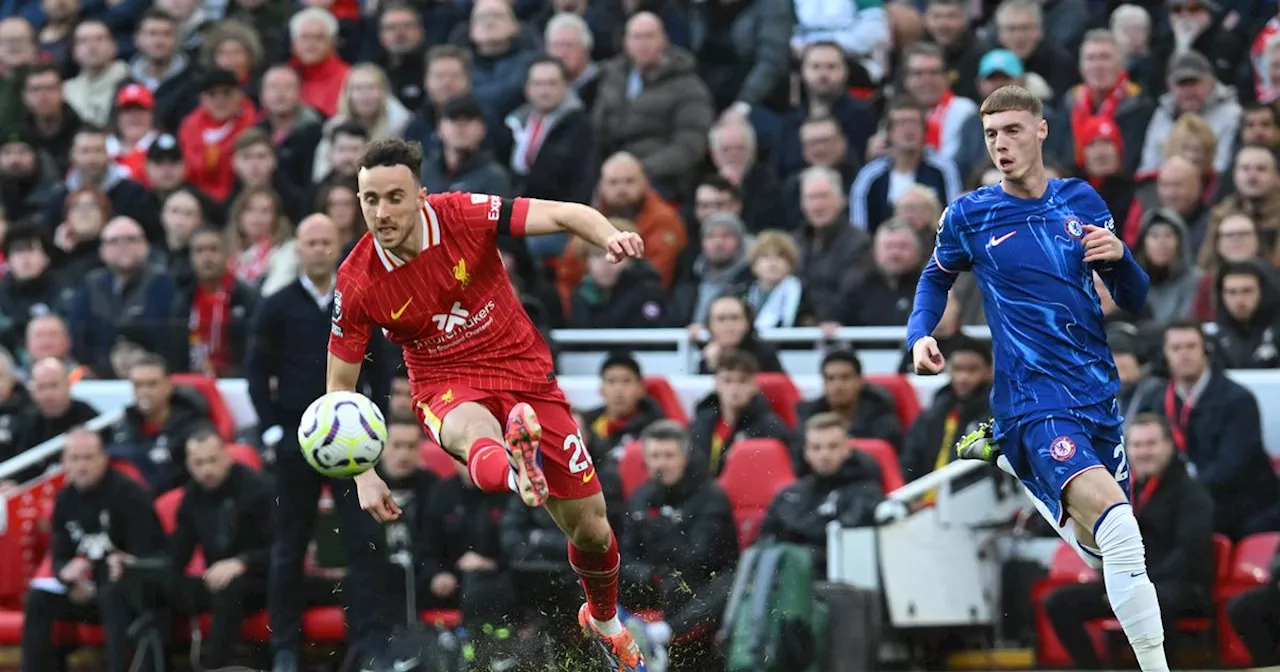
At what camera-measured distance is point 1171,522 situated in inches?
505

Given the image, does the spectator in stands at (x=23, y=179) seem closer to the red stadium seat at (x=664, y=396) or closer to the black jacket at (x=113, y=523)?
the black jacket at (x=113, y=523)

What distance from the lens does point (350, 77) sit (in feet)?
58.0

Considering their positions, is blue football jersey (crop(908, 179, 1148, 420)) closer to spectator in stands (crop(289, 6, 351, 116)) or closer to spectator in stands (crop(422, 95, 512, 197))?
spectator in stands (crop(422, 95, 512, 197))

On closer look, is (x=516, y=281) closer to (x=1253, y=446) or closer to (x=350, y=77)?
(x=350, y=77)

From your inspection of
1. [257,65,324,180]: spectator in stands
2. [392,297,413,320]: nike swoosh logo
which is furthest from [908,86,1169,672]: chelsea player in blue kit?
[257,65,324,180]: spectator in stands

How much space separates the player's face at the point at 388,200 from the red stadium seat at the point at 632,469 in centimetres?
419

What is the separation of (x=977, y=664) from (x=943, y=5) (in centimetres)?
582

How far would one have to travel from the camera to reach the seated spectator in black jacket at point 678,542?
13141 millimetres

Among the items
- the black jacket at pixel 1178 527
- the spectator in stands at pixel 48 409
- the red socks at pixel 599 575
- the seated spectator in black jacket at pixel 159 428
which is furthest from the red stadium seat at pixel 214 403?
the black jacket at pixel 1178 527

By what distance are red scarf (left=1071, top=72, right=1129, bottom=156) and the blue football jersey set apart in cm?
608

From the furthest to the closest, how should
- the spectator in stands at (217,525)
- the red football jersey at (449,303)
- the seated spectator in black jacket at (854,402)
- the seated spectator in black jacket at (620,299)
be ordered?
the seated spectator in black jacket at (620,299) → the spectator in stands at (217,525) → the seated spectator in black jacket at (854,402) → the red football jersey at (449,303)

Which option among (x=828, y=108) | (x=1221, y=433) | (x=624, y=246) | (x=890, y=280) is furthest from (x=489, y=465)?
(x=828, y=108)

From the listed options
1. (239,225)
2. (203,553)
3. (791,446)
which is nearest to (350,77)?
(239,225)

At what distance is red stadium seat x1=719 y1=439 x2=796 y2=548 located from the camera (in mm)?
14039
